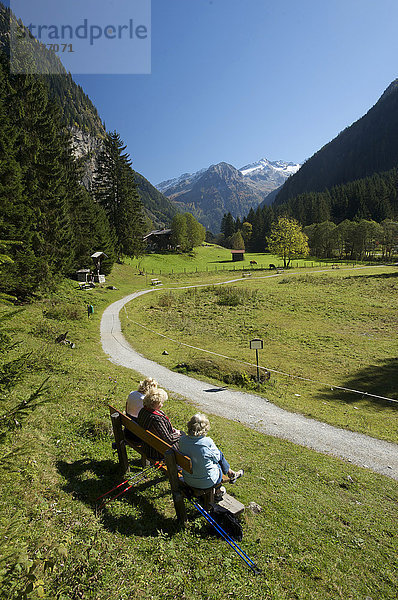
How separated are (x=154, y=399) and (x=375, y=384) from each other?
13.1 meters

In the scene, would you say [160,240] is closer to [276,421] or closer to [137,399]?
[276,421]

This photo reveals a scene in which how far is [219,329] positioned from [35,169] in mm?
21904

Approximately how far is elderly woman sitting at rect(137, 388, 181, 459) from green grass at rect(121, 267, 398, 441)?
7.61 meters

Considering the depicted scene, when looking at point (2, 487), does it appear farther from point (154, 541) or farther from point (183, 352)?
point (183, 352)

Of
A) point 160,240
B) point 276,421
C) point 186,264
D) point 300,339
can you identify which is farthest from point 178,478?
point 160,240

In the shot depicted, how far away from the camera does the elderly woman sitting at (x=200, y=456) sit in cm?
491

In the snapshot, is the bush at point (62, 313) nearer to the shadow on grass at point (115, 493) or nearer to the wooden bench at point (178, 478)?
the shadow on grass at point (115, 493)

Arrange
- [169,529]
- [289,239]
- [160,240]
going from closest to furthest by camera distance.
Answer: [169,529]
[289,239]
[160,240]

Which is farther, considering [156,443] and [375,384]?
[375,384]

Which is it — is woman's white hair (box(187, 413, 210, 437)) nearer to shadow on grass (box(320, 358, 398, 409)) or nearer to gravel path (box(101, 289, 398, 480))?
gravel path (box(101, 289, 398, 480))

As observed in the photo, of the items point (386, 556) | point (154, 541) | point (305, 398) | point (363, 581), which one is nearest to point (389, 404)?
point (305, 398)

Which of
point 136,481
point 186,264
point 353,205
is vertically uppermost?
point 353,205

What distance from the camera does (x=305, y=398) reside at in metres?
13.3

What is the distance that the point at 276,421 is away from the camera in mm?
10867
